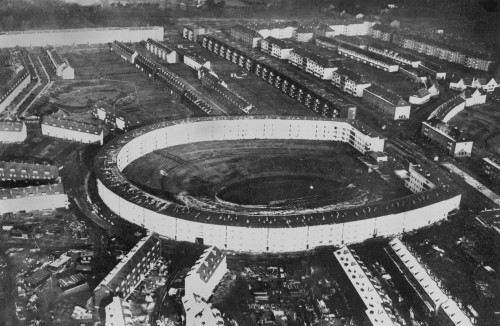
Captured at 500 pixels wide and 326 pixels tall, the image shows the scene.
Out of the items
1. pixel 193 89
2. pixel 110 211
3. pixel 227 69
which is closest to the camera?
pixel 110 211

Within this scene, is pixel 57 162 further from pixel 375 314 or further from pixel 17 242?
pixel 375 314

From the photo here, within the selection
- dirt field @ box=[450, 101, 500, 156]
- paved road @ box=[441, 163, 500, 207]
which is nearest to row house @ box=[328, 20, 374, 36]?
dirt field @ box=[450, 101, 500, 156]

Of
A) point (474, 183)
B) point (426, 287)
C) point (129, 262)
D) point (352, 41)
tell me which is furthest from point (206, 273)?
point (352, 41)

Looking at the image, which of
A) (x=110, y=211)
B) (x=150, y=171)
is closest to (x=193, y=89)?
(x=150, y=171)

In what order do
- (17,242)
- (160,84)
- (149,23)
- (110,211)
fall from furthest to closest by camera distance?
(149,23) < (160,84) < (110,211) < (17,242)

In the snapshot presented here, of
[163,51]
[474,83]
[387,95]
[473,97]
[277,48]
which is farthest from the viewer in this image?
[277,48]

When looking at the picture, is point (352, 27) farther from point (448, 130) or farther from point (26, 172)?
point (26, 172)

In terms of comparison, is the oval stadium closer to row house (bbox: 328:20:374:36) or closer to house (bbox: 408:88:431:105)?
house (bbox: 408:88:431:105)
